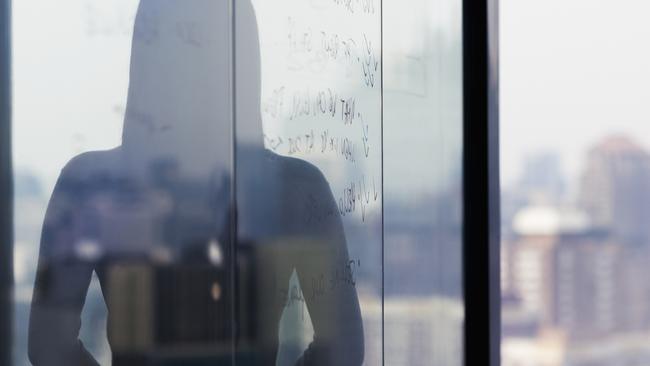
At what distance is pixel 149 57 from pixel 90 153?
172 millimetres

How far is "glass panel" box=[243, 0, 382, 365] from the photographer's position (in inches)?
56.0

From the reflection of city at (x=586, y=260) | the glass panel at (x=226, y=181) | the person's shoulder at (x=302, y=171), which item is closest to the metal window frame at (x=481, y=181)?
the glass panel at (x=226, y=181)

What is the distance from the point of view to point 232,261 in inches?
53.7

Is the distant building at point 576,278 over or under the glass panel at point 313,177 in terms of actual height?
under

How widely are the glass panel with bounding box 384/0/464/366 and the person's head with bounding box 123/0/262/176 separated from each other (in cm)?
50

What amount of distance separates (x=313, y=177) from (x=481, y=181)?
2.26 feet

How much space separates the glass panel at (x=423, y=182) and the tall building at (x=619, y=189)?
115 centimetres

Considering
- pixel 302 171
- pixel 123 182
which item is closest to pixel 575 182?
pixel 302 171

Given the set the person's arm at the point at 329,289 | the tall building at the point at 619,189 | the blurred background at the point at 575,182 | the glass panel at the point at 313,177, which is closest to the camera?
the glass panel at the point at 313,177

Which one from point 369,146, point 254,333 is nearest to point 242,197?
point 254,333

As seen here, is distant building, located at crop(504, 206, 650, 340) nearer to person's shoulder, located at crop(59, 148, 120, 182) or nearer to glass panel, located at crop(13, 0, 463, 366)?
glass panel, located at crop(13, 0, 463, 366)

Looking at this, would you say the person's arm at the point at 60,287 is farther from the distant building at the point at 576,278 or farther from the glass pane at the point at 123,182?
the distant building at the point at 576,278

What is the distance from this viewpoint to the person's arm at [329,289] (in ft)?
5.19

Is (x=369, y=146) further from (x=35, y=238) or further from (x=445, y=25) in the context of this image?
(x=35, y=238)
